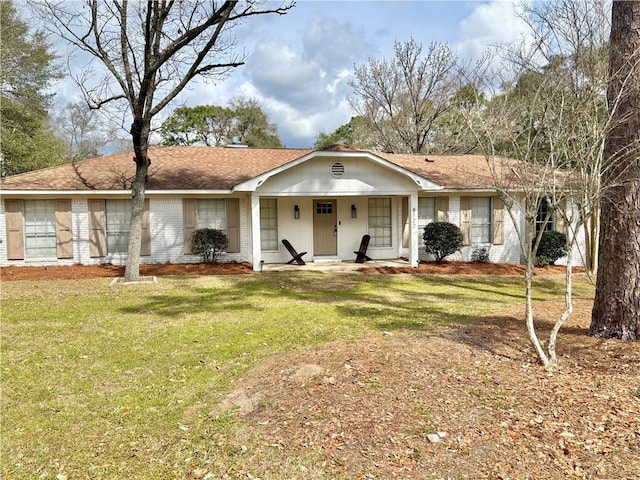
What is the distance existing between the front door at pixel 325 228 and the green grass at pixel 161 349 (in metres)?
3.29

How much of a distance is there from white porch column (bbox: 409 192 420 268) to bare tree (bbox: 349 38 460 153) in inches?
493

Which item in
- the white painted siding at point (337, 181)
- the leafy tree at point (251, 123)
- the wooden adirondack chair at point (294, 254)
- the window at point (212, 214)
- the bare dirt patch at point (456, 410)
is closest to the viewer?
the bare dirt patch at point (456, 410)

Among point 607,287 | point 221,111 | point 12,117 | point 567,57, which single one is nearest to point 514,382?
point 607,287

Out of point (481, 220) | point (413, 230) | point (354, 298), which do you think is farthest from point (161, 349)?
point (481, 220)

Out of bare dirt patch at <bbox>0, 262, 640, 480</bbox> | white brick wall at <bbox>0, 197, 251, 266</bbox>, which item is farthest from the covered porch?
bare dirt patch at <bbox>0, 262, 640, 480</bbox>

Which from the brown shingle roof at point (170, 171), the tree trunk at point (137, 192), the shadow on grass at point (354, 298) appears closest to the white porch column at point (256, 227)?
the shadow on grass at point (354, 298)

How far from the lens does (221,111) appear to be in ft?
116

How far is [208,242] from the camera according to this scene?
13.8 m

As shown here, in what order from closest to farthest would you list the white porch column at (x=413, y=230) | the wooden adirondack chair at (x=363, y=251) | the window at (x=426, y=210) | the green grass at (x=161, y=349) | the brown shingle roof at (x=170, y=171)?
1. the green grass at (x=161, y=349)
2. the brown shingle roof at (x=170, y=171)
3. the white porch column at (x=413, y=230)
4. the wooden adirondack chair at (x=363, y=251)
5. the window at (x=426, y=210)

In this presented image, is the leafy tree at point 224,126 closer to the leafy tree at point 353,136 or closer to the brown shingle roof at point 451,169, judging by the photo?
the leafy tree at point 353,136

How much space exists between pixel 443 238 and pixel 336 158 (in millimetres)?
4437

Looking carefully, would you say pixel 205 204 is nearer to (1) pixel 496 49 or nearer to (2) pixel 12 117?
(1) pixel 496 49

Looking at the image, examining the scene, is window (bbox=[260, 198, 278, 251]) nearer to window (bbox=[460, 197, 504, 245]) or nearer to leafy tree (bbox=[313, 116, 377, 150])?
window (bbox=[460, 197, 504, 245])

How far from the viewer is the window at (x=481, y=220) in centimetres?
1552
